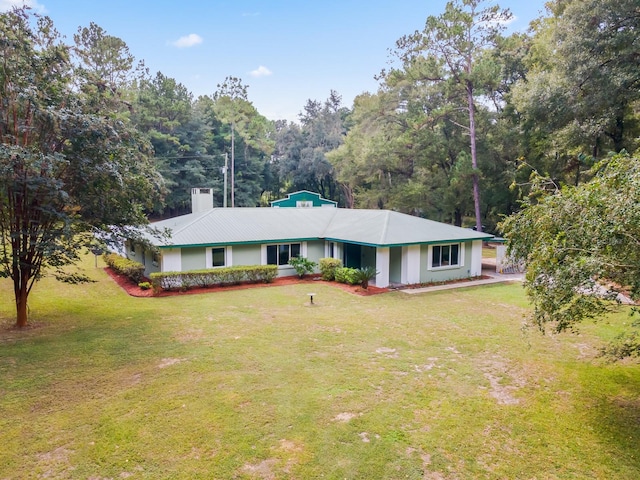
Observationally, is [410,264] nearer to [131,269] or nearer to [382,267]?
[382,267]

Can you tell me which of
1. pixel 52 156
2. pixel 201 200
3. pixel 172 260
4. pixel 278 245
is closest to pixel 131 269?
pixel 172 260

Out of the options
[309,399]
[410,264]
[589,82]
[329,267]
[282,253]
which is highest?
[589,82]

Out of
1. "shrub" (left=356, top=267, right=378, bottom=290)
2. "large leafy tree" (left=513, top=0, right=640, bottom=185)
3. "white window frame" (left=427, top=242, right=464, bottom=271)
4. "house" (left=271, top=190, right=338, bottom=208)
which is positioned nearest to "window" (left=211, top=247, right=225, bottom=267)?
"shrub" (left=356, top=267, right=378, bottom=290)

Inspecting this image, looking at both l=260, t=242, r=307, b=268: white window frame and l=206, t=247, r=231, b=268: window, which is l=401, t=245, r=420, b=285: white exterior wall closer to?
l=260, t=242, r=307, b=268: white window frame

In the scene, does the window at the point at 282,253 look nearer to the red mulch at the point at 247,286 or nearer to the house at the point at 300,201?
the red mulch at the point at 247,286

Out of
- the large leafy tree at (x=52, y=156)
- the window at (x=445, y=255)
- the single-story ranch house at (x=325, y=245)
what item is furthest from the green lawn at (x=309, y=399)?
the window at (x=445, y=255)
